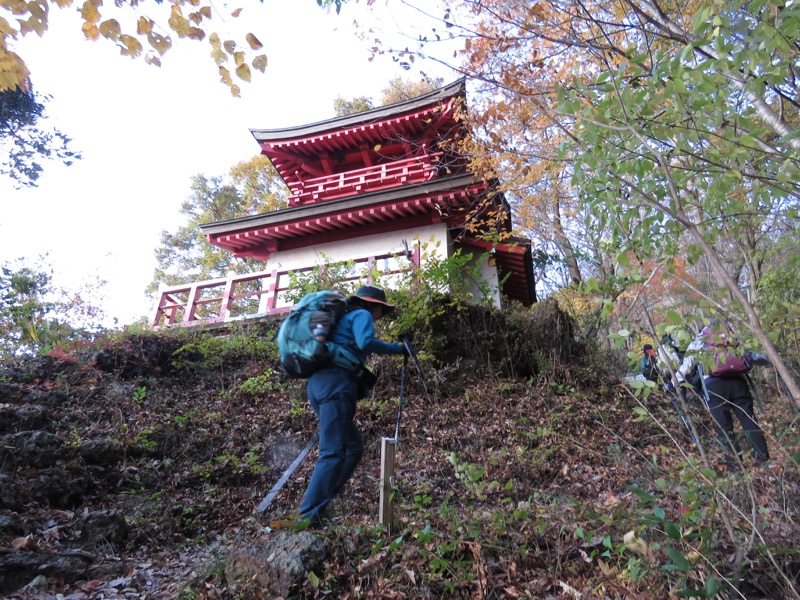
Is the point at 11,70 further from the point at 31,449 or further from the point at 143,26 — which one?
the point at 31,449

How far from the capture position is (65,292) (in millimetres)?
14547

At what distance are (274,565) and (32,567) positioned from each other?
1.78m

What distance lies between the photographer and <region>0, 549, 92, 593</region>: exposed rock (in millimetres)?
3145

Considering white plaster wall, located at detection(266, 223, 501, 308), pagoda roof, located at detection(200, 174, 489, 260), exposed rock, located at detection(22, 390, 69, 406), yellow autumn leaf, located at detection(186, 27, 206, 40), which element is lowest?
exposed rock, located at detection(22, 390, 69, 406)

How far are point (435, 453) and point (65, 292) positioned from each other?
13.6 metres

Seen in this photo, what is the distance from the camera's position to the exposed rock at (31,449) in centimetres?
496

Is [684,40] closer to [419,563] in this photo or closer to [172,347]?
[419,563]

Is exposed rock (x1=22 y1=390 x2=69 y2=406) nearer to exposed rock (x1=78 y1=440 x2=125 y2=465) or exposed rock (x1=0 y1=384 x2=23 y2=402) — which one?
exposed rock (x1=0 y1=384 x2=23 y2=402)

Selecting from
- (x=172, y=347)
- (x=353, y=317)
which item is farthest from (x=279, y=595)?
(x=172, y=347)

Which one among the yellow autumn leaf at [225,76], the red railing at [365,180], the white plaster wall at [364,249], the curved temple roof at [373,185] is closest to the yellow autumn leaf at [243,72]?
the yellow autumn leaf at [225,76]

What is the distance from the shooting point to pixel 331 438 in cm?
347

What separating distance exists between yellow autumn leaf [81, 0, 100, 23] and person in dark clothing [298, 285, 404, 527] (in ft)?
8.42

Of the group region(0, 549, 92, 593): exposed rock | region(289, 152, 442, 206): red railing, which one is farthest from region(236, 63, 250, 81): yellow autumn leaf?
region(289, 152, 442, 206): red railing

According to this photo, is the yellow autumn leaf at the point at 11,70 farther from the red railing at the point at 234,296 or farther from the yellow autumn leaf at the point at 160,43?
the red railing at the point at 234,296
